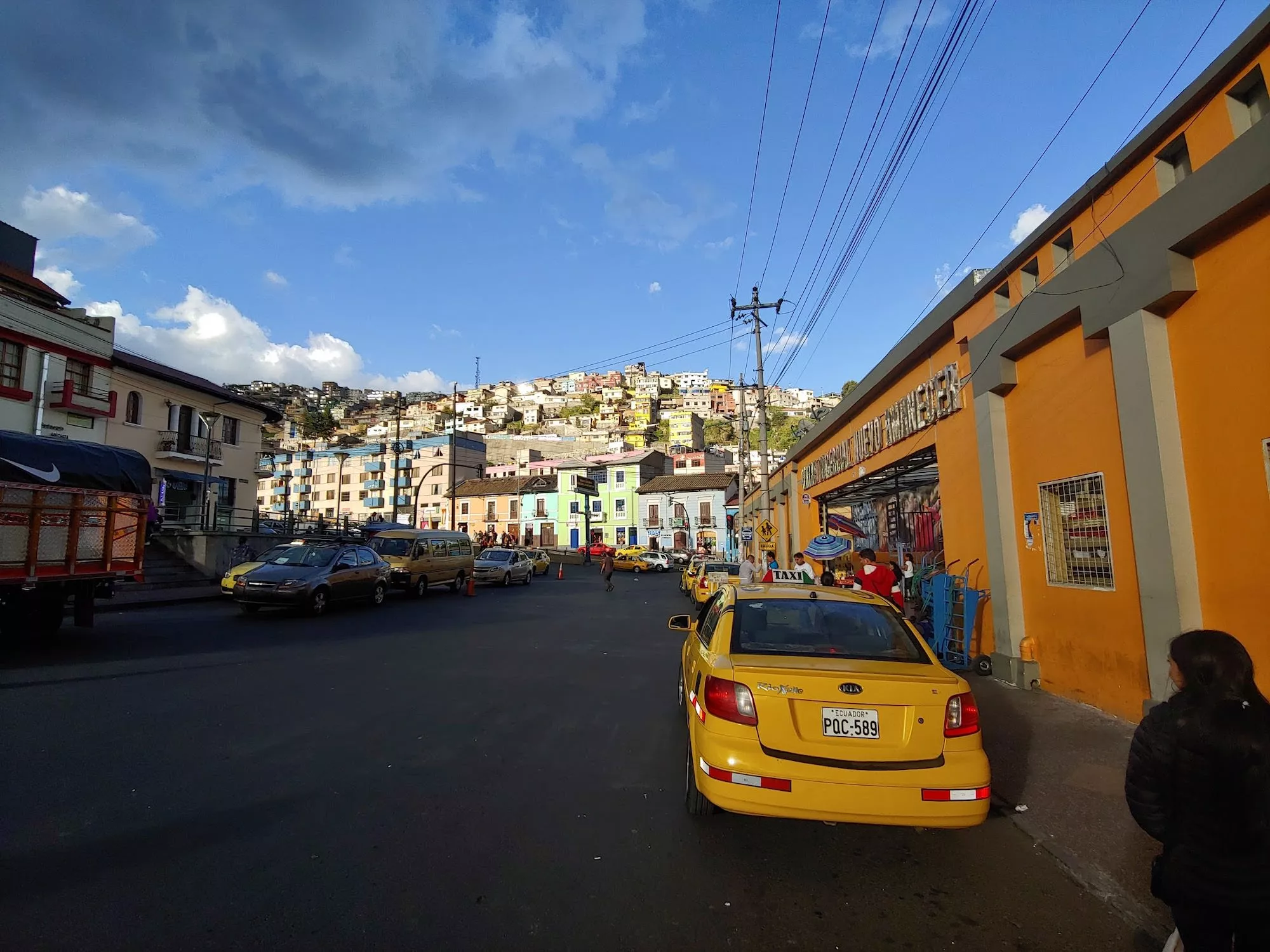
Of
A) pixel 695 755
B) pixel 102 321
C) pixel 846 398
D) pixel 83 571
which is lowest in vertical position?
pixel 695 755

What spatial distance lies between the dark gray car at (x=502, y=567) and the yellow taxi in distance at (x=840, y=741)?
23.9m

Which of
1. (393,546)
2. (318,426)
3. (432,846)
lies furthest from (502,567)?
(318,426)

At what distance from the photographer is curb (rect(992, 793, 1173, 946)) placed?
3.26 metres

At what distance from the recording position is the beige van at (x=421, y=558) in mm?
20891

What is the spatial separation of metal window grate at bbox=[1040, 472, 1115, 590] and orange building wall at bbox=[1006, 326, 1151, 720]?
95 mm

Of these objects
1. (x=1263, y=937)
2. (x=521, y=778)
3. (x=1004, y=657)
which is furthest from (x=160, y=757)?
(x=1004, y=657)

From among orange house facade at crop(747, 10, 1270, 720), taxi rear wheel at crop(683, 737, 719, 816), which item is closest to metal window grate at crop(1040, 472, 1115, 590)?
orange house facade at crop(747, 10, 1270, 720)

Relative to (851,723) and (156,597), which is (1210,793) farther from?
(156,597)

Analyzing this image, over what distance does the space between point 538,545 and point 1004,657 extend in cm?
A: 6116

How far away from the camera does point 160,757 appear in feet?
17.5

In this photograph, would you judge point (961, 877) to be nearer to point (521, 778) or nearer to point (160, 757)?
point (521, 778)

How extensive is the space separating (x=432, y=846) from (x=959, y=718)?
122 inches

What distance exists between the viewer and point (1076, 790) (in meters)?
4.97

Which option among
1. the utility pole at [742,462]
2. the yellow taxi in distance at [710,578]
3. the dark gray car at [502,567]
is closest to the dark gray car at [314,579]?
the yellow taxi in distance at [710,578]
